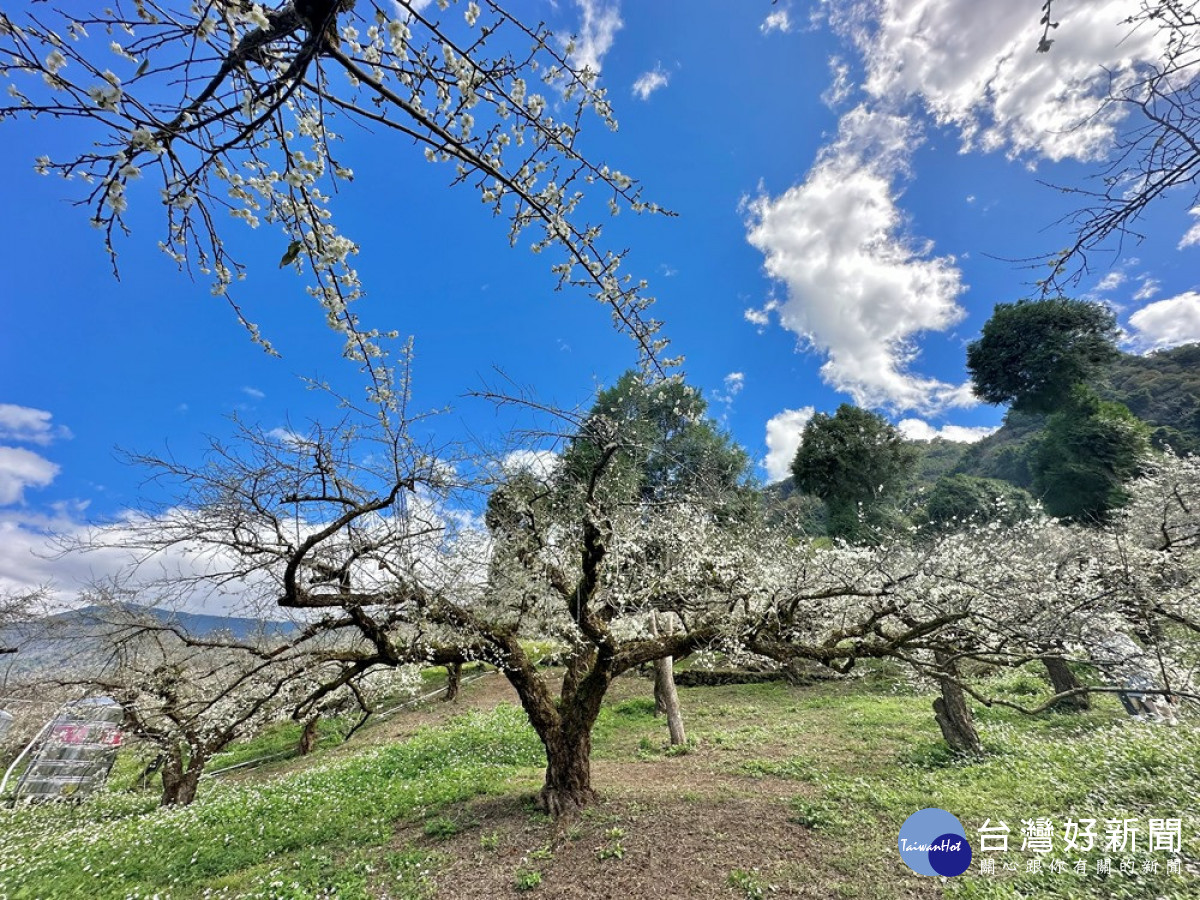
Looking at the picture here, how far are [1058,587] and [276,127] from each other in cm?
960

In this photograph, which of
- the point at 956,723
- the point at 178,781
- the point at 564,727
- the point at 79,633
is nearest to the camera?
the point at 564,727

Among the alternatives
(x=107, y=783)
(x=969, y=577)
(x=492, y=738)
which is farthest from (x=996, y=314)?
(x=107, y=783)

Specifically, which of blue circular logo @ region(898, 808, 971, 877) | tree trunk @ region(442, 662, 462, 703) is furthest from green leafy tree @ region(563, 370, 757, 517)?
tree trunk @ region(442, 662, 462, 703)

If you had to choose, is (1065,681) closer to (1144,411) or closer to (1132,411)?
(1132,411)

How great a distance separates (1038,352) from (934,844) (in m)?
23.7

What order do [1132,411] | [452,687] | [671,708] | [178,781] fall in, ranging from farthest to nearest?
1. [1132,411]
2. [452,687]
3. [671,708]
4. [178,781]

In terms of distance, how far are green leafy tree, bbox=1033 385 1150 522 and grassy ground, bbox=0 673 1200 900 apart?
1329 centimetres

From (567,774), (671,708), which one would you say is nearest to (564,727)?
(567,774)

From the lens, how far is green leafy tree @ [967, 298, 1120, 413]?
19.2 meters

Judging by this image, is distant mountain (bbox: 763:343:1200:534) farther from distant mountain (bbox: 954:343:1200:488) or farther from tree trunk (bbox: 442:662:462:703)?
tree trunk (bbox: 442:662:462:703)

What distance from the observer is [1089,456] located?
17.9 metres

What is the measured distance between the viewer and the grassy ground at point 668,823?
4.12 metres

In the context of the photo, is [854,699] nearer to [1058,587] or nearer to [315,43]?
[1058,587]

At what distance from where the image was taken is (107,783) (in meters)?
12.4
